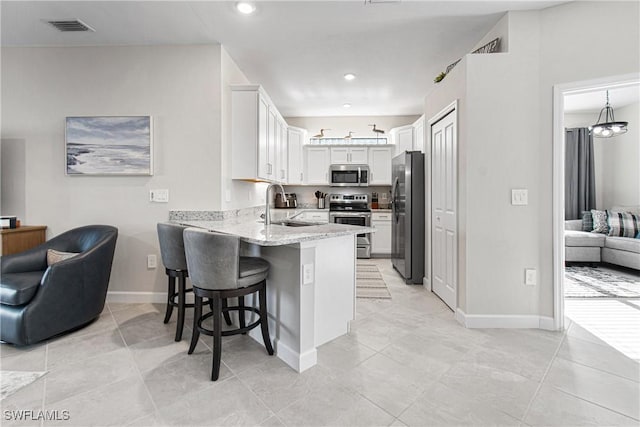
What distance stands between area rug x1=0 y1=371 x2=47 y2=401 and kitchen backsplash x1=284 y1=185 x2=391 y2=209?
4.56 metres

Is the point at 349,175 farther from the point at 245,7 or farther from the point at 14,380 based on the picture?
the point at 14,380

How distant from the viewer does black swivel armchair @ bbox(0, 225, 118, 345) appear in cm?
212

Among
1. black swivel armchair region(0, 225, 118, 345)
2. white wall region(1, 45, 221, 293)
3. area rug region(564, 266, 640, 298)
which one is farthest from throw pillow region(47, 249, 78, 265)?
area rug region(564, 266, 640, 298)

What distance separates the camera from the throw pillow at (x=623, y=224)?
4242 mm

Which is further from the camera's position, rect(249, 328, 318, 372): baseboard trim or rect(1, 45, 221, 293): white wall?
rect(1, 45, 221, 293): white wall

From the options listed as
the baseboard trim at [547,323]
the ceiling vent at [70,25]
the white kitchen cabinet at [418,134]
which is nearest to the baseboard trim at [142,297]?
the ceiling vent at [70,25]

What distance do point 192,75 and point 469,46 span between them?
290 centimetres

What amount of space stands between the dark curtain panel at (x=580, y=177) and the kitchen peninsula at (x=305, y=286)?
5.14m

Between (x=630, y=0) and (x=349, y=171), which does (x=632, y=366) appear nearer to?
(x=630, y=0)

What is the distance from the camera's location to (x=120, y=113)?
10.0 feet

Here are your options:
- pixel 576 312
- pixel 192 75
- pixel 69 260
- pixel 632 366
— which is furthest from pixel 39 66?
pixel 576 312

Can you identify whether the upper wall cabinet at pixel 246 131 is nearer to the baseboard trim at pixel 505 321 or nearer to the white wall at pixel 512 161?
the white wall at pixel 512 161

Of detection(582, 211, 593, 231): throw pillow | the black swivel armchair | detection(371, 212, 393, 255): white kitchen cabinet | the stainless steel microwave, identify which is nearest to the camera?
the black swivel armchair

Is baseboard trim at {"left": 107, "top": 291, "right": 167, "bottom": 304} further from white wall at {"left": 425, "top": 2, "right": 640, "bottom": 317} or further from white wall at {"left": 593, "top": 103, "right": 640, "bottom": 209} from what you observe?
white wall at {"left": 593, "top": 103, "right": 640, "bottom": 209}
